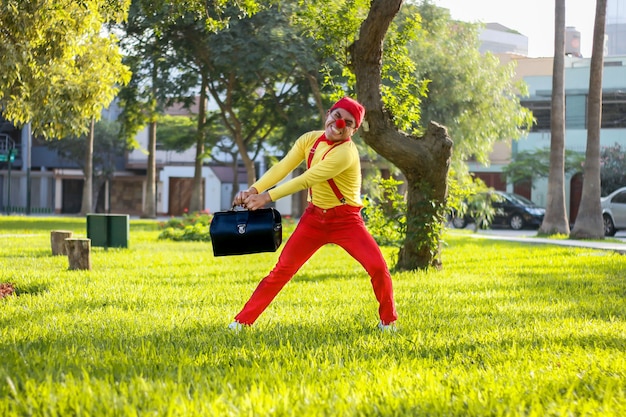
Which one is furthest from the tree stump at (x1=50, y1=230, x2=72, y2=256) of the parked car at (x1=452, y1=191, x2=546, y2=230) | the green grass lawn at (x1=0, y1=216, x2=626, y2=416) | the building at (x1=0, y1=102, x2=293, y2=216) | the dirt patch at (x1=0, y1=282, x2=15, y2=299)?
A: the building at (x1=0, y1=102, x2=293, y2=216)

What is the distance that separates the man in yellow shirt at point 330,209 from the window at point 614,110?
145 feet

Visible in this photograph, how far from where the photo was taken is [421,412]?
408 cm

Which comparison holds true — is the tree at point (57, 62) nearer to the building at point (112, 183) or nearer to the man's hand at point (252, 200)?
the man's hand at point (252, 200)

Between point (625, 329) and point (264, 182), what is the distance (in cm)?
310

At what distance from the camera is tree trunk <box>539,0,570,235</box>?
2520 centimetres

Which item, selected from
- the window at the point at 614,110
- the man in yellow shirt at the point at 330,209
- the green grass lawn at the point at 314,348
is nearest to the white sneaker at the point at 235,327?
the man in yellow shirt at the point at 330,209

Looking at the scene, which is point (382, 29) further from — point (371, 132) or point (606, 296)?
point (606, 296)

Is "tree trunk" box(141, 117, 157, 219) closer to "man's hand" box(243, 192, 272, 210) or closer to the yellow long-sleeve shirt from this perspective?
the yellow long-sleeve shirt

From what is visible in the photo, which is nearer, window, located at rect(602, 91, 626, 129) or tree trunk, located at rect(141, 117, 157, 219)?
tree trunk, located at rect(141, 117, 157, 219)

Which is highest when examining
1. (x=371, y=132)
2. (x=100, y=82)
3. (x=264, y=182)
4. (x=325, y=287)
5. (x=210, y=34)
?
(x=210, y=34)

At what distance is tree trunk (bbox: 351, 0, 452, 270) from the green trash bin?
797 cm

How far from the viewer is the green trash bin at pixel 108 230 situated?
727 inches

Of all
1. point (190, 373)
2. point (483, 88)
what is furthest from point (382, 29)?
point (483, 88)

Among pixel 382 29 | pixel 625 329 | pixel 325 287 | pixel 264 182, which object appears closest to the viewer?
pixel 264 182
